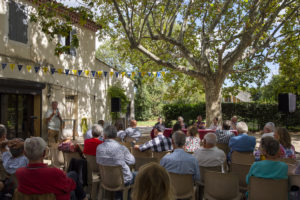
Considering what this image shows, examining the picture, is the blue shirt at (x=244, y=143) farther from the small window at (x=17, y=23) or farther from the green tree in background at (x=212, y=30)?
the small window at (x=17, y=23)

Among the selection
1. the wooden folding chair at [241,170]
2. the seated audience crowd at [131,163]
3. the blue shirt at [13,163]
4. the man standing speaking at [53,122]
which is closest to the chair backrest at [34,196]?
the seated audience crowd at [131,163]

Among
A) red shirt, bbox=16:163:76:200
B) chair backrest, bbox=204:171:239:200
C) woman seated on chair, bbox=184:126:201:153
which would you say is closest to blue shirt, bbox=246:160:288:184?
chair backrest, bbox=204:171:239:200

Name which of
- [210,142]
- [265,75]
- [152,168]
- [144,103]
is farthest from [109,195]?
[144,103]

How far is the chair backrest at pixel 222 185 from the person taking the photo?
3.37 m

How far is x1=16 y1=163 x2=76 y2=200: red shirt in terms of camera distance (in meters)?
2.62

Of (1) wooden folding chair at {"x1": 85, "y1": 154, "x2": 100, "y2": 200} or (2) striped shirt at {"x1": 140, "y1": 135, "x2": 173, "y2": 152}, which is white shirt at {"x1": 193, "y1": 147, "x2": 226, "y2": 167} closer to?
(2) striped shirt at {"x1": 140, "y1": 135, "x2": 173, "y2": 152}

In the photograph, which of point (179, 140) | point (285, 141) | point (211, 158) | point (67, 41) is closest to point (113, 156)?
point (179, 140)

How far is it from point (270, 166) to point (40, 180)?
98.7 inches

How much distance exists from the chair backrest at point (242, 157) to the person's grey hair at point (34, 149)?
3.44 m

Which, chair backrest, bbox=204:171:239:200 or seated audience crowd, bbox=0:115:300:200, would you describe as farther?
chair backrest, bbox=204:171:239:200

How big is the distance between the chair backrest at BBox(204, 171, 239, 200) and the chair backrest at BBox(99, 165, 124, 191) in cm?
124

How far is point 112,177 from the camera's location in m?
3.98

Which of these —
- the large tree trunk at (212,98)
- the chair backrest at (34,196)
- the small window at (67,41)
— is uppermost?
the small window at (67,41)

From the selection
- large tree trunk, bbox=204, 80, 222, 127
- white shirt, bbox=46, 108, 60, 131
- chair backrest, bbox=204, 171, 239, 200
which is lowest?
chair backrest, bbox=204, 171, 239, 200
